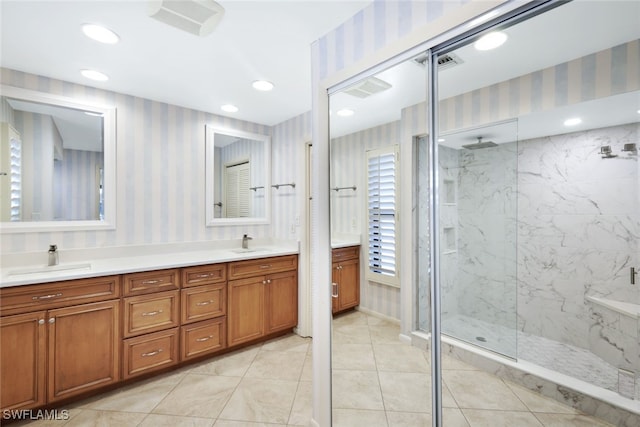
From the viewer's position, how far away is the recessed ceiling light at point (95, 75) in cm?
226

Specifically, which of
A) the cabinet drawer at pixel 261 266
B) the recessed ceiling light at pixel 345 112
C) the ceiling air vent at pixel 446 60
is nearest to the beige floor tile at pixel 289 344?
the cabinet drawer at pixel 261 266

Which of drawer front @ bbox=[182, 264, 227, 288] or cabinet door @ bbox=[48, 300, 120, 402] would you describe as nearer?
cabinet door @ bbox=[48, 300, 120, 402]

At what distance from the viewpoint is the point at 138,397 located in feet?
6.93

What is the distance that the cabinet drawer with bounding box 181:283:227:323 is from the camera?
2469mm

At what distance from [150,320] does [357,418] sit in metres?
1.68

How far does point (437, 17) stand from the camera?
1.20 metres

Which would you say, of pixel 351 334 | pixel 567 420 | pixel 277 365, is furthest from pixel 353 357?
pixel 277 365

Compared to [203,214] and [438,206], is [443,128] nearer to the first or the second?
[438,206]

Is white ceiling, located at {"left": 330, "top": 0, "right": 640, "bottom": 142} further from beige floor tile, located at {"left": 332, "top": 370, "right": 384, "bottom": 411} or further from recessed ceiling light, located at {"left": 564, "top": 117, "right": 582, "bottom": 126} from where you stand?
beige floor tile, located at {"left": 332, "top": 370, "right": 384, "bottom": 411}

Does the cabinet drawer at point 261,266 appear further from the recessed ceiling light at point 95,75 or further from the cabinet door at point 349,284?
the recessed ceiling light at point 95,75

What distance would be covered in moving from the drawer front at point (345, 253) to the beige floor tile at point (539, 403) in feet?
3.19

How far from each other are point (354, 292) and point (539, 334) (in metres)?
0.93

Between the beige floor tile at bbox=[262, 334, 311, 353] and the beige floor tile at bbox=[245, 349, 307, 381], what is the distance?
0.06m

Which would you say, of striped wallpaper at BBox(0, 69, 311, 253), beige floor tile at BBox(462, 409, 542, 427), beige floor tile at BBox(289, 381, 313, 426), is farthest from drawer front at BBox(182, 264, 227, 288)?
beige floor tile at BBox(462, 409, 542, 427)
